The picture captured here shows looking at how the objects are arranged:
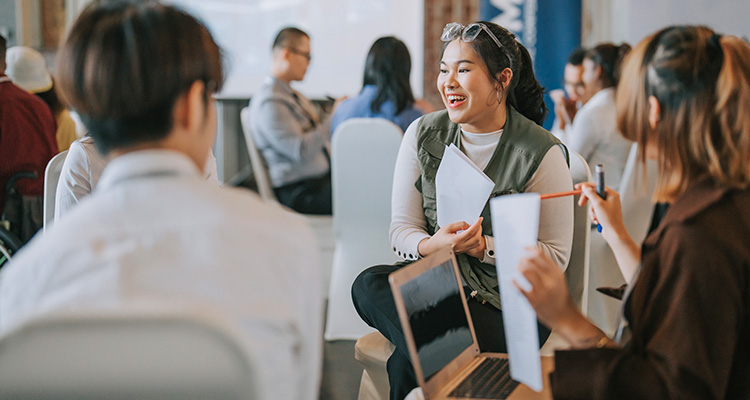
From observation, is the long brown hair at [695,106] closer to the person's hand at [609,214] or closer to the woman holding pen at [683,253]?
the woman holding pen at [683,253]

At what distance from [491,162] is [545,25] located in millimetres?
3978

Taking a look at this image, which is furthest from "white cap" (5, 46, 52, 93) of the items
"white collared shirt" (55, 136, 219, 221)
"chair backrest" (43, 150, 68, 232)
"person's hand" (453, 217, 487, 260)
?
"person's hand" (453, 217, 487, 260)

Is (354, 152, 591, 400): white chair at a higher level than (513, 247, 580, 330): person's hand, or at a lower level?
lower

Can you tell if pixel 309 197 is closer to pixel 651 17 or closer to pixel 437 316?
pixel 437 316

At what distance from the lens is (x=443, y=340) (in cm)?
129

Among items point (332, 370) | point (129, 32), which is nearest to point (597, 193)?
point (129, 32)

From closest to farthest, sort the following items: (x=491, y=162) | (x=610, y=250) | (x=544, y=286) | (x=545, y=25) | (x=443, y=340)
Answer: (x=544, y=286) < (x=443, y=340) < (x=491, y=162) < (x=610, y=250) < (x=545, y=25)

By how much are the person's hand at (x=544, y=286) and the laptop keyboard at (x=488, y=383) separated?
0.20 meters

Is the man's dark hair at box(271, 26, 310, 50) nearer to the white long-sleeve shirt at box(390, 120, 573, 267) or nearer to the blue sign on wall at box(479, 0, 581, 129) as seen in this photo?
the white long-sleeve shirt at box(390, 120, 573, 267)

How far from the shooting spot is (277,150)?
3559 mm

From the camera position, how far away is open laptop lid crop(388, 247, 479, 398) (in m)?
1.16

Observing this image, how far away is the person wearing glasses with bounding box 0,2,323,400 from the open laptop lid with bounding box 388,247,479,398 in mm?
297

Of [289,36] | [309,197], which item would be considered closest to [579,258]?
[309,197]

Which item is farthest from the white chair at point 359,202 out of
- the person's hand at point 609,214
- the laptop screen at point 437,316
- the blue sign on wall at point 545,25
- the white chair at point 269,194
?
the blue sign on wall at point 545,25
